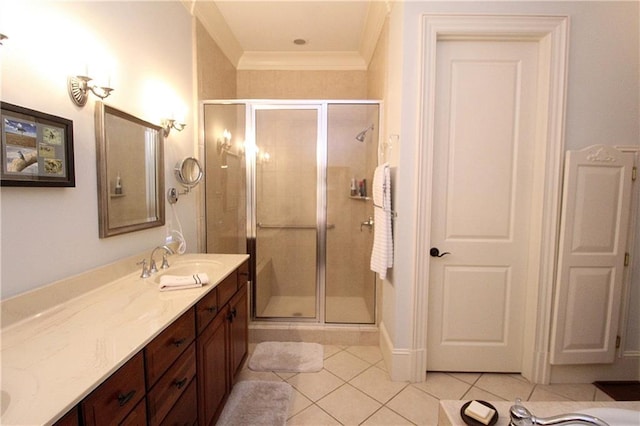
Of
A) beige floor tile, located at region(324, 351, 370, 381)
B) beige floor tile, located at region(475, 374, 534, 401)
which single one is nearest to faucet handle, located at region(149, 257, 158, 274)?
beige floor tile, located at region(324, 351, 370, 381)

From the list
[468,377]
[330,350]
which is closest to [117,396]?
[330,350]

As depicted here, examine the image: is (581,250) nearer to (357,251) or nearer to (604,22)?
(604,22)

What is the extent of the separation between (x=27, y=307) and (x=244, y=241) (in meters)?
1.77

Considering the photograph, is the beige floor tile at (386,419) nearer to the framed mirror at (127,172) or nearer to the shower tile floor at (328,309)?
the shower tile floor at (328,309)

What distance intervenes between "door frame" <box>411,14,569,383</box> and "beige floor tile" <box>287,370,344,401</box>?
57 cm

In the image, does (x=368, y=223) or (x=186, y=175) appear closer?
(x=186, y=175)

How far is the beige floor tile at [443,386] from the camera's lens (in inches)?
75.6

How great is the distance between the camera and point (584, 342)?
78.0 inches

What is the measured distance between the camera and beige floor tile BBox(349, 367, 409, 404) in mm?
1917

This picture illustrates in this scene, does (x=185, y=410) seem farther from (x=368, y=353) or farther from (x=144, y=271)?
(x=368, y=353)

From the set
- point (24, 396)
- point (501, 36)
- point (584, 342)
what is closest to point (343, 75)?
point (501, 36)

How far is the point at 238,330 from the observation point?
6.31 ft

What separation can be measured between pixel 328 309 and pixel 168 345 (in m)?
1.86

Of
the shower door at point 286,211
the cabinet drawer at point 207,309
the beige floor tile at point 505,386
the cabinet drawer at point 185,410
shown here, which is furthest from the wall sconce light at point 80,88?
the beige floor tile at point 505,386
